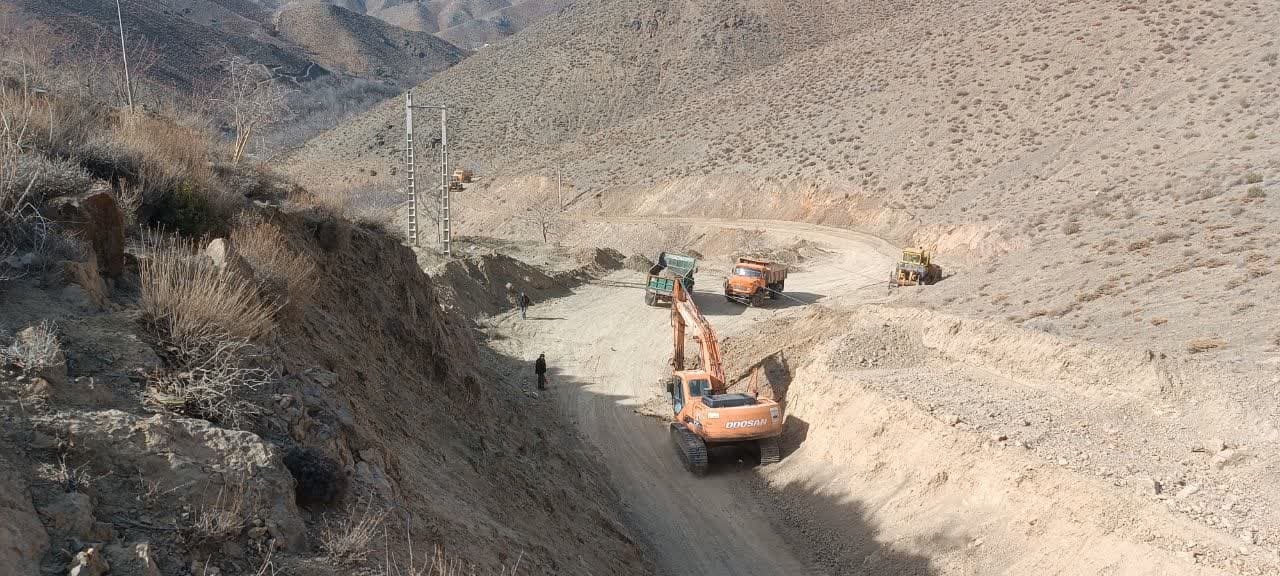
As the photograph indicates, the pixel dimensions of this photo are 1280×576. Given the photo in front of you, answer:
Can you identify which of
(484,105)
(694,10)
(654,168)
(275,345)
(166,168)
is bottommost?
(275,345)

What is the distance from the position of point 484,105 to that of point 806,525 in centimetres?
7628

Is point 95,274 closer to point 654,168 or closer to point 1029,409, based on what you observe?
point 1029,409

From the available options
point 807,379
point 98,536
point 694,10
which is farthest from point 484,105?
point 98,536

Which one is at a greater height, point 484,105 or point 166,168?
point 484,105

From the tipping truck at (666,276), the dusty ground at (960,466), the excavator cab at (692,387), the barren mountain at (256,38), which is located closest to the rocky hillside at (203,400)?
the dusty ground at (960,466)

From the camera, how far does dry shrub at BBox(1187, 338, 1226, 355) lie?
48.4ft

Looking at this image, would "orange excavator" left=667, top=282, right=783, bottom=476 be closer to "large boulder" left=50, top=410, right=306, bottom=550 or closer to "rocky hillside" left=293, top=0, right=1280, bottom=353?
"rocky hillside" left=293, top=0, right=1280, bottom=353

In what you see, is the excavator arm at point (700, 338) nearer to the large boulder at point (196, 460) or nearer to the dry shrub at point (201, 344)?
the dry shrub at point (201, 344)

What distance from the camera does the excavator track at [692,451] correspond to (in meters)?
16.5

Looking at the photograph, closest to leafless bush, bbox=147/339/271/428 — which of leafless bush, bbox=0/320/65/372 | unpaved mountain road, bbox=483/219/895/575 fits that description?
leafless bush, bbox=0/320/65/372

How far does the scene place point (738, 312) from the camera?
30578 millimetres

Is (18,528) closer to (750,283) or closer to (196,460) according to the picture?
(196,460)

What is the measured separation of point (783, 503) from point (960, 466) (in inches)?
148

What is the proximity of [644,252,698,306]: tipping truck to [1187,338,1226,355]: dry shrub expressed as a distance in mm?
17367
